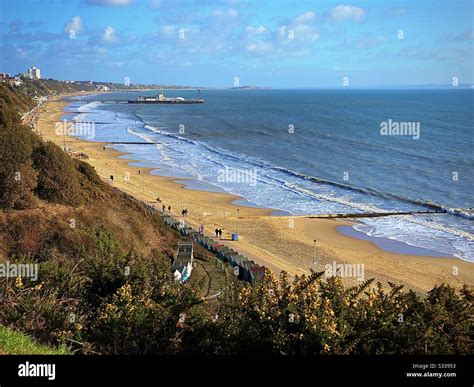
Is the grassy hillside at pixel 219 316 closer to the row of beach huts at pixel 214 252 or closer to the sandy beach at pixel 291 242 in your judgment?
the row of beach huts at pixel 214 252

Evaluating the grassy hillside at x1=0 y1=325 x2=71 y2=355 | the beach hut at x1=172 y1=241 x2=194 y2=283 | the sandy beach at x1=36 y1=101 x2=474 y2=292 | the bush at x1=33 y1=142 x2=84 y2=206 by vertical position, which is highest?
the bush at x1=33 y1=142 x2=84 y2=206

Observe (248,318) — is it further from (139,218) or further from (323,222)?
A: (323,222)

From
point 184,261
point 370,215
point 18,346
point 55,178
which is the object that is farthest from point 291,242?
point 18,346

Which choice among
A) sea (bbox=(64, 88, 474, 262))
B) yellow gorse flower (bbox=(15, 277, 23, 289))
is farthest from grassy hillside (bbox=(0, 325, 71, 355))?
sea (bbox=(64, 88, 474, 262))

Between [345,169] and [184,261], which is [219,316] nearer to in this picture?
[184,261]

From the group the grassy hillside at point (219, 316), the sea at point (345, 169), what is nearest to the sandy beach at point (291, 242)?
the sea at point (345, 169)

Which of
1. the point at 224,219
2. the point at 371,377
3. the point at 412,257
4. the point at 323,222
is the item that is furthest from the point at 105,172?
the point at 371,377

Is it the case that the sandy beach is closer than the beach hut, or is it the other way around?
the beach hut

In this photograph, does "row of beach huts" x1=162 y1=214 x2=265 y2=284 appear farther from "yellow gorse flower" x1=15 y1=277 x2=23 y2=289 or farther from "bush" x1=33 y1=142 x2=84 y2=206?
"yellow gorse flower" x1=15 y1=277 x2=23 y2=289
